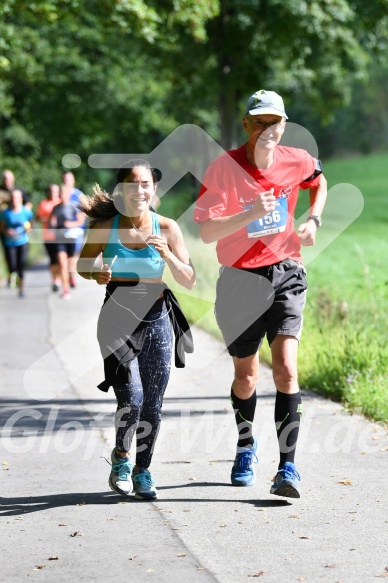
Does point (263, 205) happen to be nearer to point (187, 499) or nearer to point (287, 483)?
point (287, 483)

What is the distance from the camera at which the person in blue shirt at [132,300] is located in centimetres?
606

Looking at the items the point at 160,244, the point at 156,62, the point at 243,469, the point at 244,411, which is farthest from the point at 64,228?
the point at 156,62

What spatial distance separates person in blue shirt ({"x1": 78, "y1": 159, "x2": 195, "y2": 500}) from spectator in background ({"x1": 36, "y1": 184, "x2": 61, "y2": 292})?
1256 cm

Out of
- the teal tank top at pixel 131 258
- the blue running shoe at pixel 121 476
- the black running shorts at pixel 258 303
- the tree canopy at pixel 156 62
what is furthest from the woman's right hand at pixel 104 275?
the tree canopy at pixel 156 62

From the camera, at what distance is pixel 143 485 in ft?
20.2

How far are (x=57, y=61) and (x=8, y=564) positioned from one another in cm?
3620

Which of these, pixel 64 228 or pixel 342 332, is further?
pixel 64 228

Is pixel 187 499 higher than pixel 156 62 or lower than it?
lower

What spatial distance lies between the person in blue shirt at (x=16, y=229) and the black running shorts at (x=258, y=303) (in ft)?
43.2

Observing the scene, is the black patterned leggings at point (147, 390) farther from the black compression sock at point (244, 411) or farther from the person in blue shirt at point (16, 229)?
the person in blue shirt at point (16, 229)

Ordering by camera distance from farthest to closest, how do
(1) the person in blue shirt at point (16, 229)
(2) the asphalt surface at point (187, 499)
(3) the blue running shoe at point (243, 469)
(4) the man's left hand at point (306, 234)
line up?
1. (1) the person in blue shirt at point (16, 229)
2. (3) the blue running shoe at point (243, 469)
3. (4) the man's left hand at point (306, 234)
4. (2) the asphalt surface at point (187, 499)

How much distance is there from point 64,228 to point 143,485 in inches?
504

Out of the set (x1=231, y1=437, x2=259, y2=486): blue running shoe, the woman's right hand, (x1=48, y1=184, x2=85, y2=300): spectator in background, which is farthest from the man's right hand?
(x1=48, y1=184, x2=85, y2=300): spectator in background

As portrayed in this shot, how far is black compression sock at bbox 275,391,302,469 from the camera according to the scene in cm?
609
